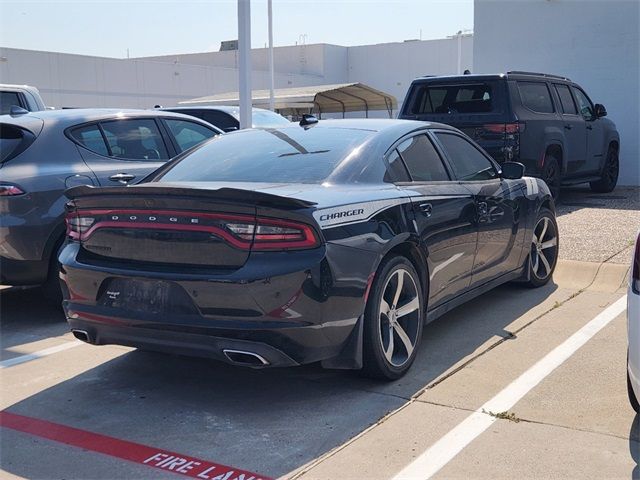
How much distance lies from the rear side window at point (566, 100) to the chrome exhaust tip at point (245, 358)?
351 inches

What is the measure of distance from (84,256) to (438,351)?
2.45 meters

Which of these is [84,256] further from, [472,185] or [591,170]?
[591,170]

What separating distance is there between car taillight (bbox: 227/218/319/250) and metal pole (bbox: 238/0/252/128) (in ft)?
20.7

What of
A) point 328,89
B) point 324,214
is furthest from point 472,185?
point 328,89

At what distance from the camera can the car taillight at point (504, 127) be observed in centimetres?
990

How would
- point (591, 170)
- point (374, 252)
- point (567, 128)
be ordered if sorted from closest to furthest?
point (374, 252) → point (567, 128) → point (591, 170)

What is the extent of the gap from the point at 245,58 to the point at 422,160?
540 cm

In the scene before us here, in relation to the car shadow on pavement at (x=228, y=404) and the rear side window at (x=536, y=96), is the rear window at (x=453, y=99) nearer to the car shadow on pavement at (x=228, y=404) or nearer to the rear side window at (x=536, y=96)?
the rear side window at (x=536, y=96)

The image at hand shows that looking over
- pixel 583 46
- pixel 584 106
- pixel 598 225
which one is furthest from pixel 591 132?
pixel 583 46

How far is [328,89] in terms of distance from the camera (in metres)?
25.6

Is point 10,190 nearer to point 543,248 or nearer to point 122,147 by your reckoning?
point 122,147

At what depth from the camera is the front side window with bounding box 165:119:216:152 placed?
Answer: 7438 mm

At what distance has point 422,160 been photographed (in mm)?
5316

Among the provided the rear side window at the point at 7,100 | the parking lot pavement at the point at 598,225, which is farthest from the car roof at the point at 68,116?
the parking lot pavement at the point at 598,225
